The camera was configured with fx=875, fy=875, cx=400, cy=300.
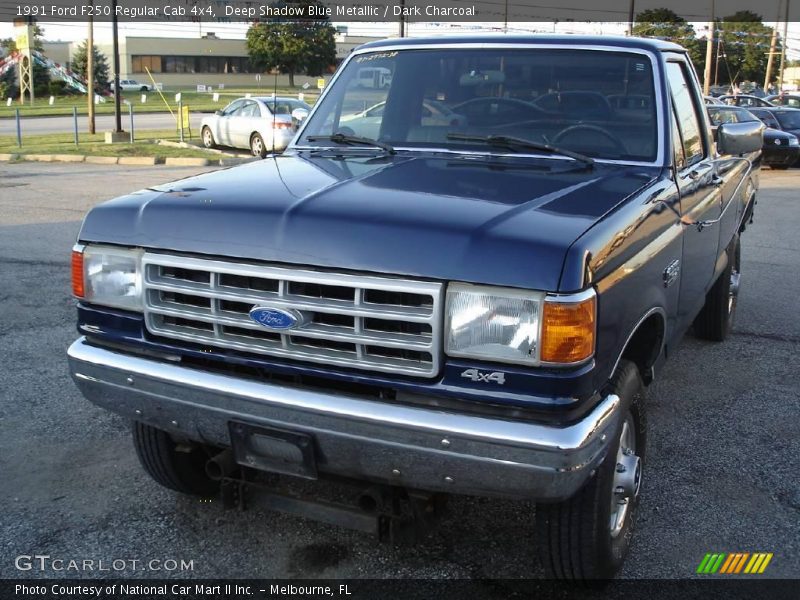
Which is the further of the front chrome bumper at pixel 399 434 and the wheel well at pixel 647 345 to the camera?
the wheel well at pixel 647 345

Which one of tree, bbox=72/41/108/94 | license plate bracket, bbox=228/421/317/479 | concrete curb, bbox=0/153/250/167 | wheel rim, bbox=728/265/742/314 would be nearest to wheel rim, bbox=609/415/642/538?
license plate bracket, bbox=228/421/317/479

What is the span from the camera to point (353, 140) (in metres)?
4.29

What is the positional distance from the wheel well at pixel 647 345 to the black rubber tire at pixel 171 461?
6.05 feet

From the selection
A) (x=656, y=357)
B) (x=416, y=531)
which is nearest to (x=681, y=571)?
(x=656, y=357)

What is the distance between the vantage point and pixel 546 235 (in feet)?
8.83

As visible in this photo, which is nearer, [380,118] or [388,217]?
[388,217]

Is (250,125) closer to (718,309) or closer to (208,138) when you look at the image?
(208,138)

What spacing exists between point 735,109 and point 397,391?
647 inches

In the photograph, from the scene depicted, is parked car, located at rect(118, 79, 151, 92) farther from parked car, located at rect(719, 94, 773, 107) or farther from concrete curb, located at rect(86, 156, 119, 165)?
parked car, located at rect(719, 94, 773, 107)

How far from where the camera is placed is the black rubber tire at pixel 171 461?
3.69 meters

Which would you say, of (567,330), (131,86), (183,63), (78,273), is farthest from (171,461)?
(183,63)

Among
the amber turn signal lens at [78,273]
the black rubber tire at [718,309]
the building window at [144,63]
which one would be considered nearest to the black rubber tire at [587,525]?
the amber turn signal lens at [78,273]

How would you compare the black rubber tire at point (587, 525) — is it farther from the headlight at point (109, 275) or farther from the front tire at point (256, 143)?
the front tire at point (256, 143)

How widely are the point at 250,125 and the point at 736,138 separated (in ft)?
57.4
